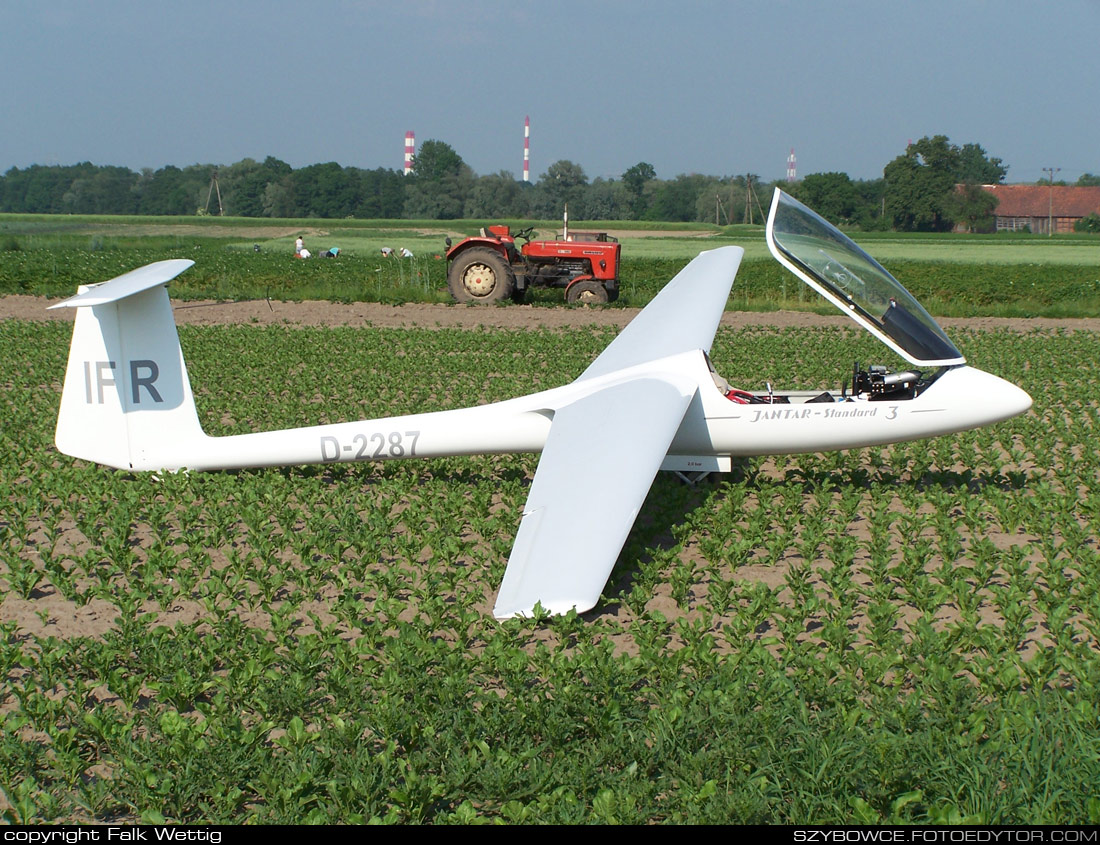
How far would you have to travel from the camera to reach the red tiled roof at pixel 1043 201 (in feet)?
319

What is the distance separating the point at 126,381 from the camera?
7906 mm

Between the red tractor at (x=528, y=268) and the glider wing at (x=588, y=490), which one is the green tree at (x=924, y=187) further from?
the glider wing at (x=588, y=490)

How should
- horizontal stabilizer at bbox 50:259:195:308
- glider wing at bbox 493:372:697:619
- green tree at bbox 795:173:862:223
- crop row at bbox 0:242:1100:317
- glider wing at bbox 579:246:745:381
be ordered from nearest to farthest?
1. glider wing at bbox 493:372:697:619
2. horizontal stabilizer at bbox 50:259:195:308
3. glider wing at bbox 579:246:745:381
4. crop row at bbox 0:242:1100:317
5. green tree at bbox 795:173:862:223

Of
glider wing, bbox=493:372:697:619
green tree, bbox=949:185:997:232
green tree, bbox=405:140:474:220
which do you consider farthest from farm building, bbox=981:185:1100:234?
glider wing, bbox=493:372:697:619

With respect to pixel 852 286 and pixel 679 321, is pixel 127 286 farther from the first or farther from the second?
pixel 852 286

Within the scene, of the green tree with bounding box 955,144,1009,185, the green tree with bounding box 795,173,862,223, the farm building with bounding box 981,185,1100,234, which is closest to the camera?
the green tree with bounding box 795,173,862,223

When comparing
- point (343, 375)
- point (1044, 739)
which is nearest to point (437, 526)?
point (1044, 739)

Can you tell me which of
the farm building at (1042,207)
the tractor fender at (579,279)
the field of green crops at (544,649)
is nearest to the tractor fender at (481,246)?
the tractor fender at (579,279)

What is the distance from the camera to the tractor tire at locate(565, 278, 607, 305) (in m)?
23.2

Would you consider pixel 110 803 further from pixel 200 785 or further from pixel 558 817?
pixel 558 817

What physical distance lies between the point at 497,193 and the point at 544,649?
89258 mm

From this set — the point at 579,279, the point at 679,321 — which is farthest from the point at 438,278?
the point at 679,321

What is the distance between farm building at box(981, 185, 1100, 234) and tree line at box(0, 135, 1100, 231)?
7630 mm

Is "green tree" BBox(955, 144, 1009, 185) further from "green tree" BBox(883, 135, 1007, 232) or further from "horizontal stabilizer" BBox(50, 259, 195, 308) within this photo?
"horizontal stabilizer" BBox(50, 259, 195, 308)
